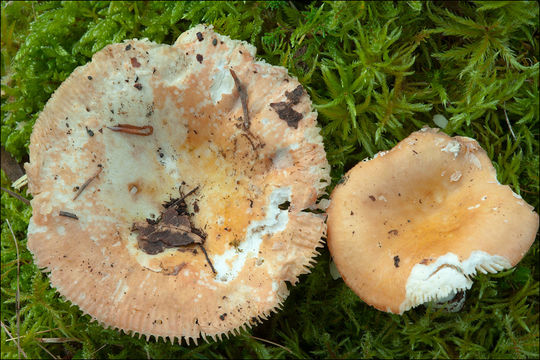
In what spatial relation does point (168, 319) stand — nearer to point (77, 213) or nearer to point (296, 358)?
point (77, 213)

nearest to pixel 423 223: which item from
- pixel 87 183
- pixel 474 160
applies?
pixel 474 160

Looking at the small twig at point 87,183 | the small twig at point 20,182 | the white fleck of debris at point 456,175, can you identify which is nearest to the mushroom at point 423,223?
the white fleck of debris at point 456,175

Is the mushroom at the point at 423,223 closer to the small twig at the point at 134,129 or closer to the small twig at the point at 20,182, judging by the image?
the small twig at the point at 134,129

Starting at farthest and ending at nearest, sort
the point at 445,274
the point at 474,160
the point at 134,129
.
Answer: the point at 134,129, the point at 474,160, the point at 445,274

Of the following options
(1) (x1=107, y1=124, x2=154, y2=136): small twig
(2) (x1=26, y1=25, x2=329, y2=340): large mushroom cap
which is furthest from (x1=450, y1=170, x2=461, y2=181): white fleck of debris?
(1) (x1=107, y1=124, x2=154, y2=136): small twig

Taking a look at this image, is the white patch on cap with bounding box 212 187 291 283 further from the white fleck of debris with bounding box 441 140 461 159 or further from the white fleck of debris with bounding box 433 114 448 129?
the white fleck of debris with bounding box 433 114 448 129

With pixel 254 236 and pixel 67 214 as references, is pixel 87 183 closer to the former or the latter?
pixel 67 214
